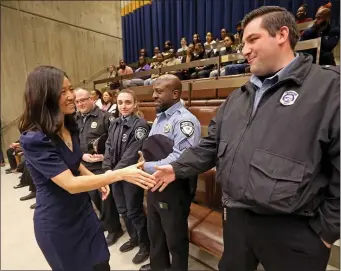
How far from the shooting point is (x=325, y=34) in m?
2.67

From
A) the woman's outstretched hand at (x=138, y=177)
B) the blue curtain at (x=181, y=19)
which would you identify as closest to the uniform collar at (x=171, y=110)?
the woman's outstretched hand at (x=138, y=177)

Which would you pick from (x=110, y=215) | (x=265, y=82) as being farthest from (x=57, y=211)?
(x=110, y=215)

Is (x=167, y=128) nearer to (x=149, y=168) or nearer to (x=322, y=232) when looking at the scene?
(x=149, y=168)

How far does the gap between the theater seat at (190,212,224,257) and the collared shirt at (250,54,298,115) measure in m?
0.93

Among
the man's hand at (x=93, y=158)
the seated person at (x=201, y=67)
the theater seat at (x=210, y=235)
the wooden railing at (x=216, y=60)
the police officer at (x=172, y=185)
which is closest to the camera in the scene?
the police officer at (x=172, y=185)

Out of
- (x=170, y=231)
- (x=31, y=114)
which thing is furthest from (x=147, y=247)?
(x=31, y=114)

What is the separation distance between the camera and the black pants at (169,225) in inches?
51.6

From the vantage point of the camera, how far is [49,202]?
983mm

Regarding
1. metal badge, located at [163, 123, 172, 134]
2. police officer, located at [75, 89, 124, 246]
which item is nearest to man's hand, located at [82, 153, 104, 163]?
police officer, located at [75, 89, 124, 246]

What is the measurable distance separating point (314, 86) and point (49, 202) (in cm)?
112

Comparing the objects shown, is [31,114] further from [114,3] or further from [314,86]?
[114,3]

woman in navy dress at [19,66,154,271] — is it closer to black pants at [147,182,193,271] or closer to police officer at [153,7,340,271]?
black pants at [147,182,193,271]

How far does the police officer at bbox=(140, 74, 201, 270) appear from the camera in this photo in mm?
1278

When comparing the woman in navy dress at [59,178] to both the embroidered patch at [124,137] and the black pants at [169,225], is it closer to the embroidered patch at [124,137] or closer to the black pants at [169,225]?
the black pants at [169,225]
